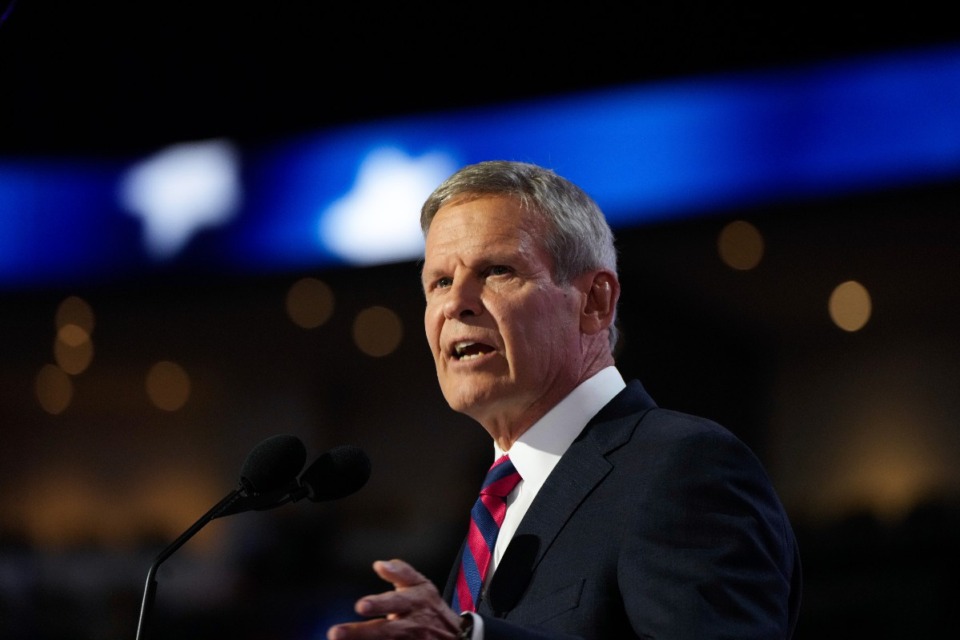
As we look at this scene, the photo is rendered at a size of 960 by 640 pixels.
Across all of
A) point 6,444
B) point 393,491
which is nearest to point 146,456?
point 6,444

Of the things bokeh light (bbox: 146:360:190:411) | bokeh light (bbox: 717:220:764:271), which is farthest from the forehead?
bokeh light (bbox: 146:360:190:411)

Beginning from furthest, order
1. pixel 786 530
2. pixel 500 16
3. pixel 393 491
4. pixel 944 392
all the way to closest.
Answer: pixel 393 491 < pixel 500 16 < pixel 944 392 < pixel 786 530

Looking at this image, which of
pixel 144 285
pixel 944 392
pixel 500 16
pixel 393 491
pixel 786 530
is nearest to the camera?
pixel 786 530

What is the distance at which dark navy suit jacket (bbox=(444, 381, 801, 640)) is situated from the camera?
49.9 inches

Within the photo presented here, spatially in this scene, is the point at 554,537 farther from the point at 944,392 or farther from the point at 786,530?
the point at 944,392

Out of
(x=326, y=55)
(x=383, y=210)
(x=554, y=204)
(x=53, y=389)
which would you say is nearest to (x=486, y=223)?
(x=554, y=204)

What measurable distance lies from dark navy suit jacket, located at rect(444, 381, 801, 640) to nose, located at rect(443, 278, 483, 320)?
31cm

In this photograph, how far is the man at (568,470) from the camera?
127 centimetres

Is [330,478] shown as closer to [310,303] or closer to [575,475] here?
[575,475]

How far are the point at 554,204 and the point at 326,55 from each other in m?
2.54

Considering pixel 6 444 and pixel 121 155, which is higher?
pixel 121 155

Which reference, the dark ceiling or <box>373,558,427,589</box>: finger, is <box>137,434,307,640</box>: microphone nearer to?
<box>373,558,427,589</box>: finger

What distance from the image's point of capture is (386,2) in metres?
3.94

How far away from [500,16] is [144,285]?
74.3 inches
